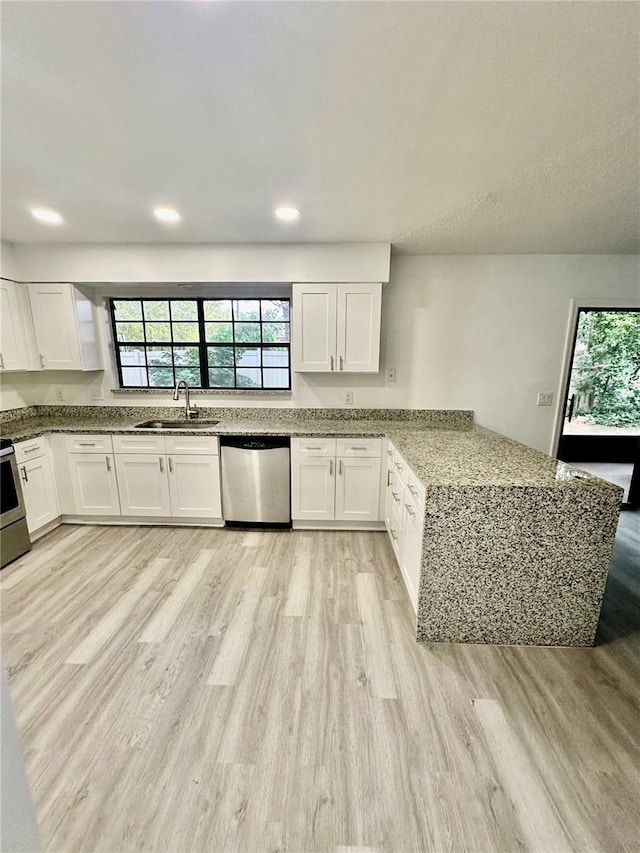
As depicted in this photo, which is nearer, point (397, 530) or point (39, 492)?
point (397, 530)

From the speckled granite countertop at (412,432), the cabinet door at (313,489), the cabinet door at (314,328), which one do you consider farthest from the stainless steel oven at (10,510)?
the cabinet door at (314,328)

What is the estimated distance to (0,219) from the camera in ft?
7.72

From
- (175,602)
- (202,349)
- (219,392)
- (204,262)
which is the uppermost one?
(204,262)

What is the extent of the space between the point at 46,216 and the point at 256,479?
7.88 feet

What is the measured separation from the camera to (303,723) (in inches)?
56.5

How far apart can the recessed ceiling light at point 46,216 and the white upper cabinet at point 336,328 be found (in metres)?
1.72

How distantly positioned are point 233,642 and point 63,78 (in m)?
2.49

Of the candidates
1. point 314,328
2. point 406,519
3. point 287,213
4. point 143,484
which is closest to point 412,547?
point 406,519

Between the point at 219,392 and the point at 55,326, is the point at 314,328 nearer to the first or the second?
the point at 219,392

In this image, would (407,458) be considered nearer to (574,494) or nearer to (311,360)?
(574,494)

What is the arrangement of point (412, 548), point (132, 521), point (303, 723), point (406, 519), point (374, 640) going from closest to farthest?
point (303, 723)
point (374, 640)
point (412, 548)
point (406, 519)
point (132, 521)

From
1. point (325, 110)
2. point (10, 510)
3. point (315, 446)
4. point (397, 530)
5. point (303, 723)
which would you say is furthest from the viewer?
point (315, 446)

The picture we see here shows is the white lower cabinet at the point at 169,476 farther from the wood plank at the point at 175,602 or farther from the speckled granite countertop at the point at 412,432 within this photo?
the wood plank at the point at 175,602

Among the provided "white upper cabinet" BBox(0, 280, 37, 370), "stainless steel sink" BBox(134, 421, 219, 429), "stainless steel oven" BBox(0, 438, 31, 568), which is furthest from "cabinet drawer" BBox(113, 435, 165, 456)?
"white upper cabinet" BBox(0, 280, 37, 370)
